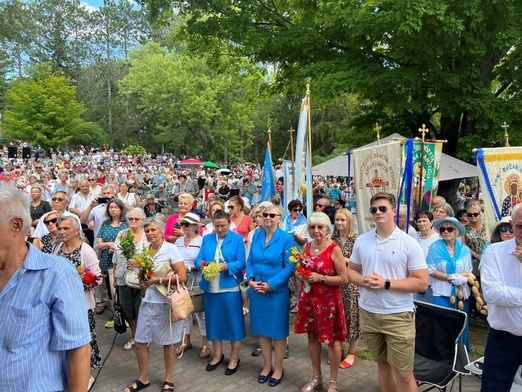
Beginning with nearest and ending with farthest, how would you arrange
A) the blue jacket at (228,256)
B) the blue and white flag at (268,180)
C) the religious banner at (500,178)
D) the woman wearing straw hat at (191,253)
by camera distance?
1. the blue jacket at (228,256)
2. the woman wearing straw hat at (191,253)
3. the religious banner at (500,178)
4. the blue and white flag at (268,180)

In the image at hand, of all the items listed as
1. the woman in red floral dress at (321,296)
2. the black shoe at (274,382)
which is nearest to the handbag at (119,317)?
the black shoe at (274,382)

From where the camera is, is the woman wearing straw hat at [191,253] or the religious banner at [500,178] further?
the religious banner at [500,178]

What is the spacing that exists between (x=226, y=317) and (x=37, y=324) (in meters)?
3.16

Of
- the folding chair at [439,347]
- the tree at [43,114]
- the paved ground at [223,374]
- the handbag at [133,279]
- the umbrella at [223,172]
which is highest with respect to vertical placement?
the tree at [43,114]

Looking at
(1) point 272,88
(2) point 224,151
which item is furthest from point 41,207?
(2) point 224,151

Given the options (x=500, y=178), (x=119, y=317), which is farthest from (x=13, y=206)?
(x=500, y=178)

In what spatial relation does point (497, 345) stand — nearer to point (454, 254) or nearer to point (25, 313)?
point (454, 254)

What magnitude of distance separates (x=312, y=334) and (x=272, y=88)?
11.4 m

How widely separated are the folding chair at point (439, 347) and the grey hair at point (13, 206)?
3.38 m

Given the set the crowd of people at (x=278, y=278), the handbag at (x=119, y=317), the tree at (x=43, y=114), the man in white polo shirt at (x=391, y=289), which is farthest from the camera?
the tree at (x=43, y=114)

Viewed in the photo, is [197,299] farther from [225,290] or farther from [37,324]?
[37,324]

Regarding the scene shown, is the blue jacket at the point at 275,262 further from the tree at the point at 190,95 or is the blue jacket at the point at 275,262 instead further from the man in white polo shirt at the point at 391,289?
the tree at the point at 190,95

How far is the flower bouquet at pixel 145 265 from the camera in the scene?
421 cm

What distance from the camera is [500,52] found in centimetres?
1070
